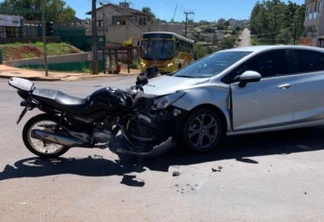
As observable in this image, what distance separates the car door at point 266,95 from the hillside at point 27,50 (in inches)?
1516

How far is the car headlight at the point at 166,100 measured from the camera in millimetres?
6145

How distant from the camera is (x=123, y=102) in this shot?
5.75m

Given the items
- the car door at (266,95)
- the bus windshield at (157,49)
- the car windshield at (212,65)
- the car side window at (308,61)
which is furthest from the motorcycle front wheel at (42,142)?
the bus windshield at (157,49)

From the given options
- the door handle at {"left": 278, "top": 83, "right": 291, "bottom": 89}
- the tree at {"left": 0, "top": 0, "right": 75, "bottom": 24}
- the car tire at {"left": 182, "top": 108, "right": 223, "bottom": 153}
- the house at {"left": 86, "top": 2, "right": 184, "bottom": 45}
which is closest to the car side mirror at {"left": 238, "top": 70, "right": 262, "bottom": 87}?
the door handle at {"left": 278, "top": 83, "right": 291, "bottom": 89}

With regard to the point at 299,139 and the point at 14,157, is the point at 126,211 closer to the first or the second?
the point at 14,157

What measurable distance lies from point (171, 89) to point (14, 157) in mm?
2442

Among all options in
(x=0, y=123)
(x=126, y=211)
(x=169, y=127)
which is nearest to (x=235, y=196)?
(x=126, y=211)

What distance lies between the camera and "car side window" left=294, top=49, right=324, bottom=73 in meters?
7.18

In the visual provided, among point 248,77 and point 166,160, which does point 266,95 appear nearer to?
point 248,77

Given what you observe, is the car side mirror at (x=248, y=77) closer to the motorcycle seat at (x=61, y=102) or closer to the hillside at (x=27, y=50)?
the motorcycle seat at (x=61, y=102)

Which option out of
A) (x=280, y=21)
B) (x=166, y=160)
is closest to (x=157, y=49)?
(x=166, y=160)

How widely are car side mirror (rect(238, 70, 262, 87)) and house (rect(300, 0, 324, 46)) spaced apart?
4338cm

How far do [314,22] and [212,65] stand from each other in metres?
56.9

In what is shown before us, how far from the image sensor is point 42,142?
6129mm
